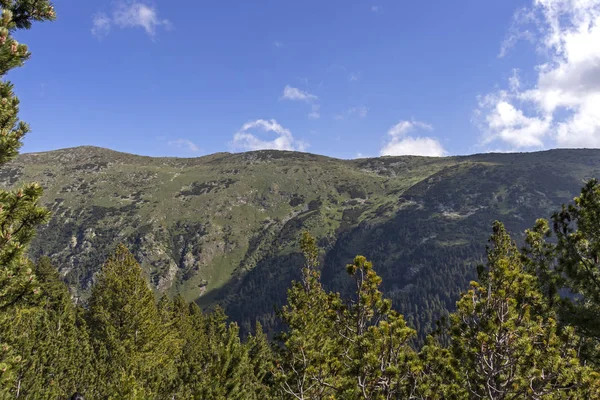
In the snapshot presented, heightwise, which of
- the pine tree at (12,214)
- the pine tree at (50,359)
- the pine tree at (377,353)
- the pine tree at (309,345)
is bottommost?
the pine tree at (50,359)

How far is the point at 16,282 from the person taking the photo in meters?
7.90

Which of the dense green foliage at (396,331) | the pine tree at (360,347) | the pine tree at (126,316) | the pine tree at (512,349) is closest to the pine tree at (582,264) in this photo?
the dense green foliage at (396,331)

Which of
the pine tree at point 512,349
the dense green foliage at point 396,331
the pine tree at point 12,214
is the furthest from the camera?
the pine tree at point 512,349

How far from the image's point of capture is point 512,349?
37.0ft

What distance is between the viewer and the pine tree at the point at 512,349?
1052 cm

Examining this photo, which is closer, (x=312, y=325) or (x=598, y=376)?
(x=598, y=376)

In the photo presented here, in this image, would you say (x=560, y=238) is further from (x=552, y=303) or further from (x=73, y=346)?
(x=73, y=346)

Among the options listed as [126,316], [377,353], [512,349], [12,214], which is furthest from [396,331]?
[126,316]

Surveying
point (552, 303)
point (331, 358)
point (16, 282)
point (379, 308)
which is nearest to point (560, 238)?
point (552, 303)

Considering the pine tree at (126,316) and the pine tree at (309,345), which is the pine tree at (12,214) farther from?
the pine tree at (126,316)

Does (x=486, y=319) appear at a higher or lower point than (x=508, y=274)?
lower

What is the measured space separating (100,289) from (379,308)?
3952 cm

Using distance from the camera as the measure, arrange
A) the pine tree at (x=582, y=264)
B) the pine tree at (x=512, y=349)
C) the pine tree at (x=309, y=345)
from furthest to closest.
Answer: the pine tree at (x=309, y=345) < the pine tree at (x=582, y=264) < the pine tree at (x=512, y=349)

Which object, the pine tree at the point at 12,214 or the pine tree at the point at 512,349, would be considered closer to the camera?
the pine tree at the point at 12,214
